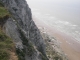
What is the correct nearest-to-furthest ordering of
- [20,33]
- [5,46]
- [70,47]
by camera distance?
1. [5,46]
2. [20,33]
3. [70,47]

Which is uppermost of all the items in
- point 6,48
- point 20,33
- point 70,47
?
point 6,48

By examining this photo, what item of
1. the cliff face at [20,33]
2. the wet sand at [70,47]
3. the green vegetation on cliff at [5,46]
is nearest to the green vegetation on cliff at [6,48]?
the green vegetation on cliff at [5,46]

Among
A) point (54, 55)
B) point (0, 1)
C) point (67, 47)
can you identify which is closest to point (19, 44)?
point (0, 1)

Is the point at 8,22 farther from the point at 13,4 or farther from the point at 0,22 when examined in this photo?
the point at 13,4

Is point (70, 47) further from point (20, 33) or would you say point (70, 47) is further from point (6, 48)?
point (6, 48)

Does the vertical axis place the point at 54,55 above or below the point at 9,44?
below

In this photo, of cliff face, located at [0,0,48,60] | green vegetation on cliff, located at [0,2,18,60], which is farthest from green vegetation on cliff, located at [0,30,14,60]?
cliff face, located at [0,0,48,60]

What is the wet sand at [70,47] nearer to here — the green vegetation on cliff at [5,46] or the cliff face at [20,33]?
the cliff face at [20,33]

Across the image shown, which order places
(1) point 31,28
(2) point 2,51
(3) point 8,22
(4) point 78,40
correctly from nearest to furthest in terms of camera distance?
(2) point 2,51
(3) point 8,22
(1) point 31,28
(4) point 78,40

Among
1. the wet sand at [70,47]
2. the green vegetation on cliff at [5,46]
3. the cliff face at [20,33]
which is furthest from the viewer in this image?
the wet sand at [70,47]

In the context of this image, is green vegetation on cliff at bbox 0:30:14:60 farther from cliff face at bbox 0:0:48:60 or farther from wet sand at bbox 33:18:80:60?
wet sand at bbox 33:18:80:60

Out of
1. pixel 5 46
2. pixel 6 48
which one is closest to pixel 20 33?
pixel 5 46
